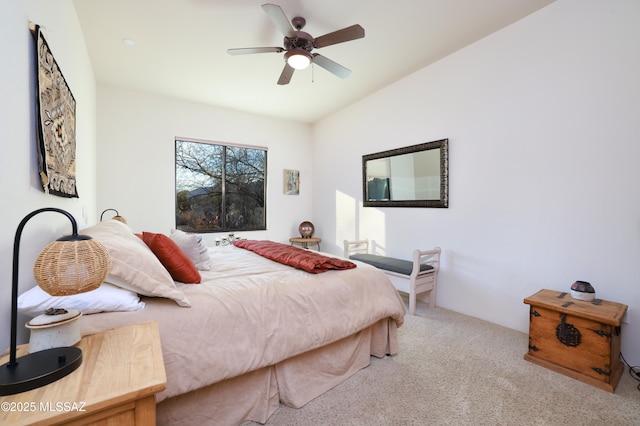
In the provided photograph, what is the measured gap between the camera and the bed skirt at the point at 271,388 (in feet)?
4.59

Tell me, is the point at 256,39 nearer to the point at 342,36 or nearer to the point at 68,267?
the point at 342,36

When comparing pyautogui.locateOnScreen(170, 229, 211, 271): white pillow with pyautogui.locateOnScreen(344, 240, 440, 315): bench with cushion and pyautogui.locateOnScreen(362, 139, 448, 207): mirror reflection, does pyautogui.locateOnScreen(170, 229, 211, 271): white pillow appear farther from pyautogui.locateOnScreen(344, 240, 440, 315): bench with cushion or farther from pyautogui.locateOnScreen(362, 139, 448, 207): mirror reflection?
pyautogui.locateOnScreen(362, 139, 448, 207): mirror reflection

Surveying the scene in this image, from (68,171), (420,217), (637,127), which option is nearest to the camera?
(68,171)

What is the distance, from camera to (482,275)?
292 centimetres

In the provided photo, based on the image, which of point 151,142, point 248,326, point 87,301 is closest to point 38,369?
point 87,301

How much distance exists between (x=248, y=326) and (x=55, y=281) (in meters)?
0.92

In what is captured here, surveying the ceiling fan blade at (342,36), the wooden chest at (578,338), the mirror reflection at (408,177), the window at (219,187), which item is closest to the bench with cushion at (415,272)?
the mirror reflection at (408,177)

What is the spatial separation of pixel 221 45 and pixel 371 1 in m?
1.52

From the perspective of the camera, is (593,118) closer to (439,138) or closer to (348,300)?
(439,138)

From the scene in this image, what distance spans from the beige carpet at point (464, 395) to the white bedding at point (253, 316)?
13.4 inches

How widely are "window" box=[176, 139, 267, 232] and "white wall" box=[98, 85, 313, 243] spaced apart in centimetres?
13

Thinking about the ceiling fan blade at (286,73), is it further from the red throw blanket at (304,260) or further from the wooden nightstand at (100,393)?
the wooden nightstand at (100,393)

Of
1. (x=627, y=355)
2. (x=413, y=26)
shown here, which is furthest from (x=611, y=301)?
(x=413, y=26)

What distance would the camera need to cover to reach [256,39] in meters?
2.81
